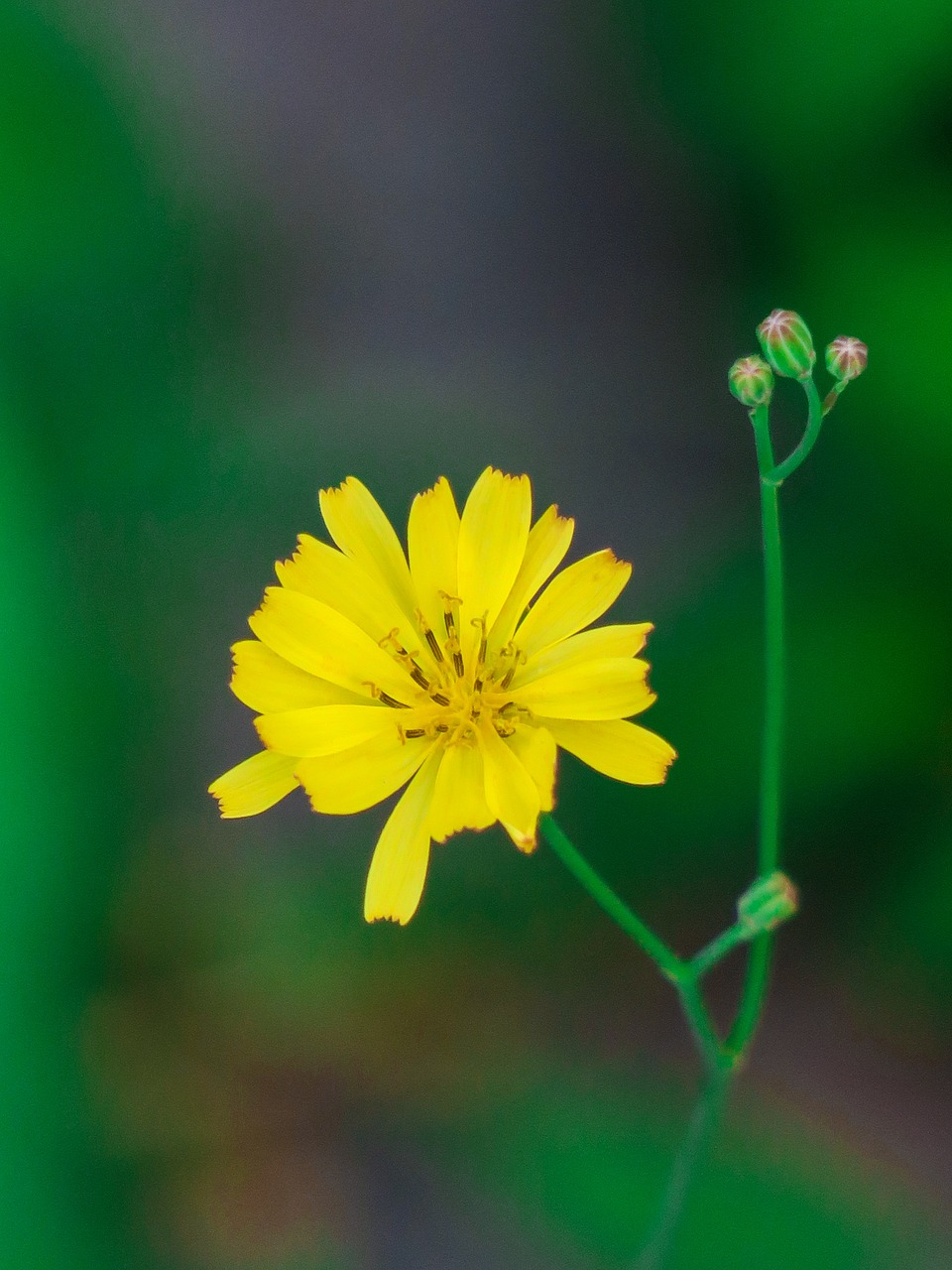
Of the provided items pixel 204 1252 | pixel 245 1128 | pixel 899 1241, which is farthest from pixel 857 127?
pixel 204 1252

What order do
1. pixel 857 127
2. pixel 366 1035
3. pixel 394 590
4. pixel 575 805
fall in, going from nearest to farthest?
pixel 394 590 → pixel 857 127 → pixel 575 805 → pixel 366 1035

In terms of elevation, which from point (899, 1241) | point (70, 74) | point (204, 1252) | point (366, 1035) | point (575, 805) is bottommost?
point (899, 1241)

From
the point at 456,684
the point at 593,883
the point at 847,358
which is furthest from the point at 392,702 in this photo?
the point at 847,358

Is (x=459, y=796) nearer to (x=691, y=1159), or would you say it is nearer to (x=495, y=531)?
(x=495, y=531)

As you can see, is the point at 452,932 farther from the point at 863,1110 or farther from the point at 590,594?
the point at 590,594

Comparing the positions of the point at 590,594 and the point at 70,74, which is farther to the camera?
the point at 70,74

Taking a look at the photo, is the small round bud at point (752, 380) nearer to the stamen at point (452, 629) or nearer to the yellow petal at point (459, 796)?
the stamen at point (452, 629)

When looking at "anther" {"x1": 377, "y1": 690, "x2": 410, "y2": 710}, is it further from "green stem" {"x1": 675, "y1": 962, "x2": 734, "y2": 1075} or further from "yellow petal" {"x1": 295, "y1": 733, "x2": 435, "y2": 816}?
"green stem" {"x1": 675, "y1": 962, "x2": 734, "y2": 1075}
